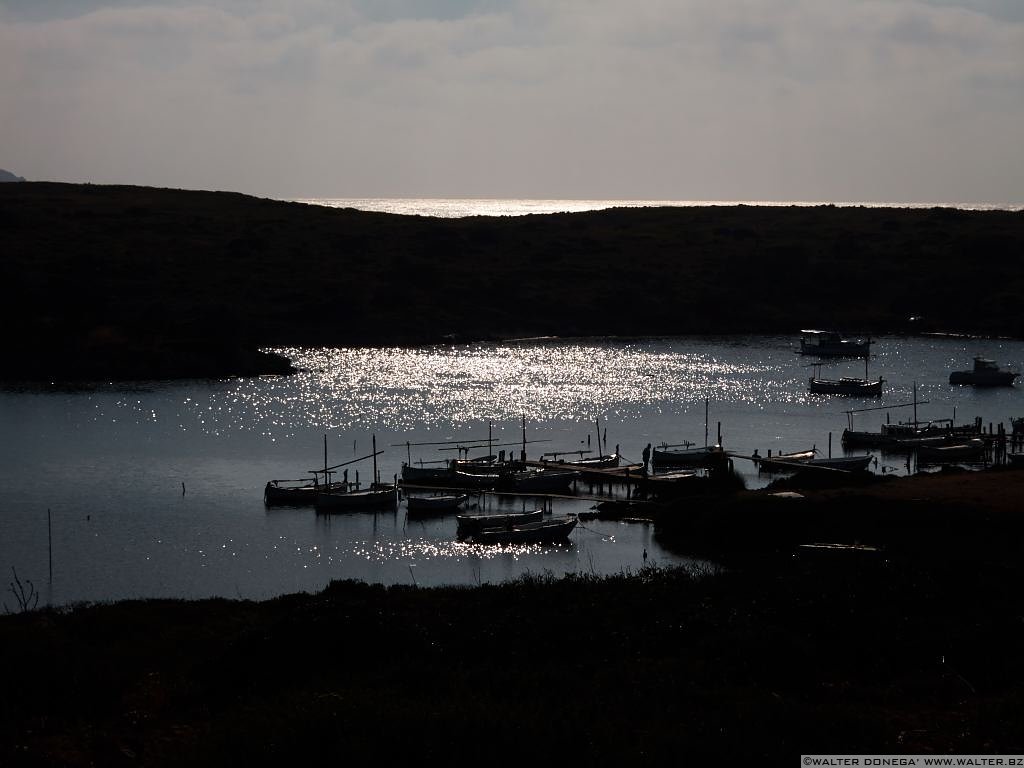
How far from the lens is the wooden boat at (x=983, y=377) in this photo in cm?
8331

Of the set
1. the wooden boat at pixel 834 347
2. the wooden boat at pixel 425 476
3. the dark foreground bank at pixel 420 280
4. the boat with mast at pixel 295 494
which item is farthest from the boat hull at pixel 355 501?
the wooden boat at pixel 834 347

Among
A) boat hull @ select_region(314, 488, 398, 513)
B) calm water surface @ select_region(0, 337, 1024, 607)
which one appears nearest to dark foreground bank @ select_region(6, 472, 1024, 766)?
calm water surface @ select_region(0, 337, 1024, 607)

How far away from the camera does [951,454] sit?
58.5 m

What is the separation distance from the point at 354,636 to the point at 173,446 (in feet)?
150

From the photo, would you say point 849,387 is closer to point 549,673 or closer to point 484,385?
point 484,385

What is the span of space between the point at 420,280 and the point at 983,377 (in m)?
54.5

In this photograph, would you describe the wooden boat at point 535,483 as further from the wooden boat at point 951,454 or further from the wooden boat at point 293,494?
the wooden boat at point 951,454

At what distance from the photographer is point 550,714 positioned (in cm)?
1591

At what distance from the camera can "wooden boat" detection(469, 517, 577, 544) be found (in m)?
44.3

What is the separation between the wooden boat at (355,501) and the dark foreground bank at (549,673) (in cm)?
1990

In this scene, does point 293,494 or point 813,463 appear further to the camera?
point 813,463

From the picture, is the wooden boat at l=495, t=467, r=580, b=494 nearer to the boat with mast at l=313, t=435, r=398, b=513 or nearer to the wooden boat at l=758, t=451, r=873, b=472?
the boat with mast at l=313, t=435, r=398, b=513

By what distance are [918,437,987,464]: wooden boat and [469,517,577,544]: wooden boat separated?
22270 millimetres

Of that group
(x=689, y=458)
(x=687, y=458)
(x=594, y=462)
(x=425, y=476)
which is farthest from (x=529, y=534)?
(x=689, y=458)
